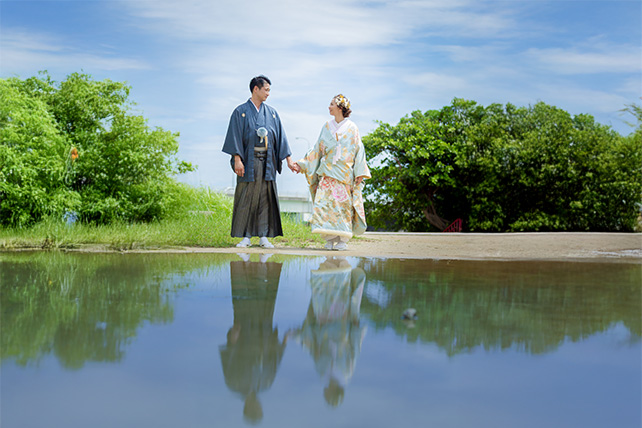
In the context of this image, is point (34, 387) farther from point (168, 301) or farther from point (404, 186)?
point (404, 186)

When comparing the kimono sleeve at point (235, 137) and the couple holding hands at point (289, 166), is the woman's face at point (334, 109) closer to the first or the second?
the couple holding hands at point (289, 166)

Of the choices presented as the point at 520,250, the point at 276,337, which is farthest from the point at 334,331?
the point at 520,250

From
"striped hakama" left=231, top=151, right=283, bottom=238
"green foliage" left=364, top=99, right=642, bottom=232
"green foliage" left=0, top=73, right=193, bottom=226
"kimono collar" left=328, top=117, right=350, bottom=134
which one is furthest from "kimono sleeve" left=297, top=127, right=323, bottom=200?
"green foliage" left=364, top=99, right=642, bottom=232

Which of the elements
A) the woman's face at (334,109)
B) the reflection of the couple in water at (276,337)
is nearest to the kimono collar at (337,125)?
the woman's face at (334,109)

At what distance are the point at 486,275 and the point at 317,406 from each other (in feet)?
12.0

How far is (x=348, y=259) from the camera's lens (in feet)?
21.6

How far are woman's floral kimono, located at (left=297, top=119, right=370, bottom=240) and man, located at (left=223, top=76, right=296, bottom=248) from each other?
605mm

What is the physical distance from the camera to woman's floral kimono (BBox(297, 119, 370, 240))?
25.8 ft

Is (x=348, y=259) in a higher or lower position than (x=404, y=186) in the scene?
lower

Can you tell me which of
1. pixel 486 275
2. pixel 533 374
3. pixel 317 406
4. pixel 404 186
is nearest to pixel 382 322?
pixel 533 374

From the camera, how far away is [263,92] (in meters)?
8.15

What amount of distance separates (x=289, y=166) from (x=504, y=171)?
12.1 metres

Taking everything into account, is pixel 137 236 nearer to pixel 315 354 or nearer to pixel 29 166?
pixel 29 166

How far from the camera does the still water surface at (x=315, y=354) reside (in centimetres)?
171
